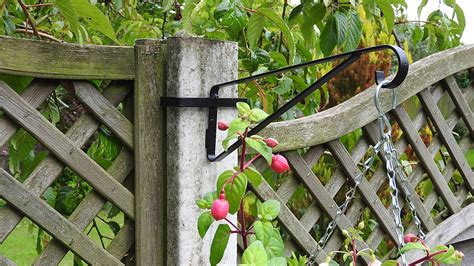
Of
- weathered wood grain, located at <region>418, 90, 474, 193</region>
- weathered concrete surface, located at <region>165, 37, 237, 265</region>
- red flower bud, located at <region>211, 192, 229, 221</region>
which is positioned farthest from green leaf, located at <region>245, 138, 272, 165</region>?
weathered wood grain, located at <region>418, 90, 474, 193</region>

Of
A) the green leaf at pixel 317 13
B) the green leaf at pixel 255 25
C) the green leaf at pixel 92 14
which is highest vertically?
the green leaf at pixel 92 14

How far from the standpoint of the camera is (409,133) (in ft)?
7.49

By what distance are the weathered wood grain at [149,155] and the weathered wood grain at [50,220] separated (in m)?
0.09

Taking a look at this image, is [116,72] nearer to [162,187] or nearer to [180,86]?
[180,86]

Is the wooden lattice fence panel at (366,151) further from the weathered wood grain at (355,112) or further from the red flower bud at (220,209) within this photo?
the red flower bud at (220,209)

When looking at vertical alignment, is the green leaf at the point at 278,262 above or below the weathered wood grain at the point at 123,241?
below

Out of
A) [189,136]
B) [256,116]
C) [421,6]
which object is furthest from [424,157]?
[256,116]

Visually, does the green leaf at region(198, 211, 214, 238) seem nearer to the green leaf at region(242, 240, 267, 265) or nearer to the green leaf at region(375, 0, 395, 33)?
the green leaf at region(242, 240, 267, 265)

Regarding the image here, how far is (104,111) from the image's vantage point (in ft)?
4.62

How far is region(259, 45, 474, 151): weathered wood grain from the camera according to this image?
1.80 metres

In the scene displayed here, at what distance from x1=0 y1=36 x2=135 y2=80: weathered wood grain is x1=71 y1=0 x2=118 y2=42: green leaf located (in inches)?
3.0

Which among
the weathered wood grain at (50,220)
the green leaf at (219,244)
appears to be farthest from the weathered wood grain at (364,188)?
the weathered wood grain at (50,220)

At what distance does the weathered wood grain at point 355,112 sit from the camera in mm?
1799

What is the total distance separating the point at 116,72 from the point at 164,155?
0.23 m
